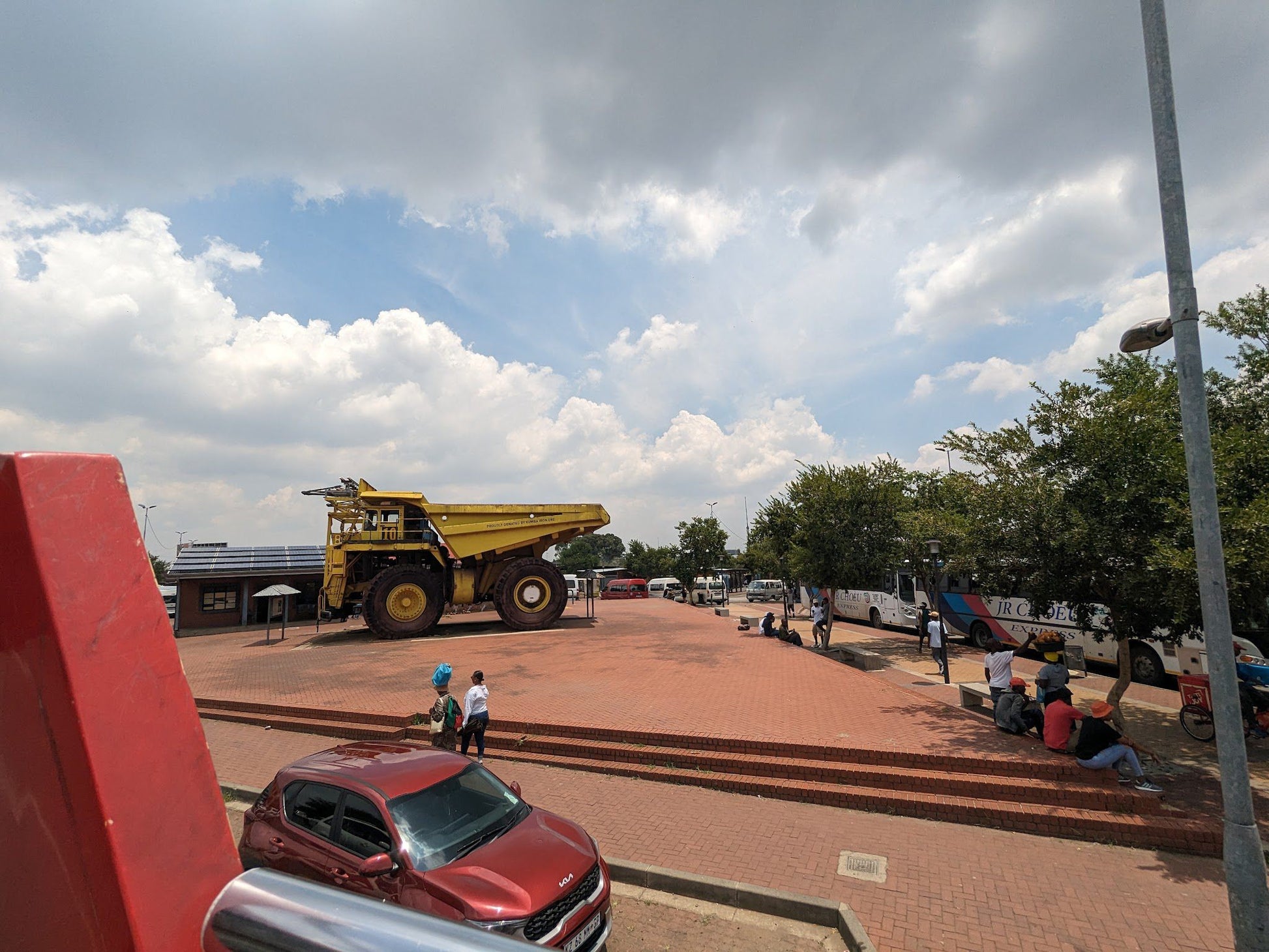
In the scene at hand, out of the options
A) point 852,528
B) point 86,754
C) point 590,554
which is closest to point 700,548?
point 852,528

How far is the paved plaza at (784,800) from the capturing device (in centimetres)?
553

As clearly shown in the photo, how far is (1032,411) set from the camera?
934cm

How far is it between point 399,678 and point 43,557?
15.5 meters

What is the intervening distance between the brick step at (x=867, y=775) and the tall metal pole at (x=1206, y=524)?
10.5 feet

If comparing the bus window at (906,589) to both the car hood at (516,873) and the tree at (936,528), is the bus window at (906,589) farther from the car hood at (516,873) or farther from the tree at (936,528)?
the car hood at (516,873)

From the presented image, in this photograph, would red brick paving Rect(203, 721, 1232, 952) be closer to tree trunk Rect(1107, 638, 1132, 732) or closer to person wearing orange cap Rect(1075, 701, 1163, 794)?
person wearing orange cap Rect(1075, 701, 1163, 794)

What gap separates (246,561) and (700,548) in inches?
1042

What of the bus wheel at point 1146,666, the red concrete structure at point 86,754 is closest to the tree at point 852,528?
the bus wheel at point 1146,666

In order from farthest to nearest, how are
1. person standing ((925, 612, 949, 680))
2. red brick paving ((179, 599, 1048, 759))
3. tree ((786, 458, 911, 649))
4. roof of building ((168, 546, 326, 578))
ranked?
roof of building ((168, 546, 326, 578)) < tree ((786, 458, 911, 649)) < person standing ((925, 612, 949, 680)) < red brick paving ((179, 599, 1048, 759))

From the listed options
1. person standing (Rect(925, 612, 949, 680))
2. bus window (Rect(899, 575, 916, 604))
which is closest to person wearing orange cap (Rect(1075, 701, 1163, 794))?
person standing (Rect(925, 612, 949, 680))

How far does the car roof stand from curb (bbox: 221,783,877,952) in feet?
Answer: 6.99

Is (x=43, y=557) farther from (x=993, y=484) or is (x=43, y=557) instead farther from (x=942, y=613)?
(x=942, y=613)

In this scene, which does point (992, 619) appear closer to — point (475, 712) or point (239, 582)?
point (475, 712)

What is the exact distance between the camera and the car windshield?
488 centimetres
